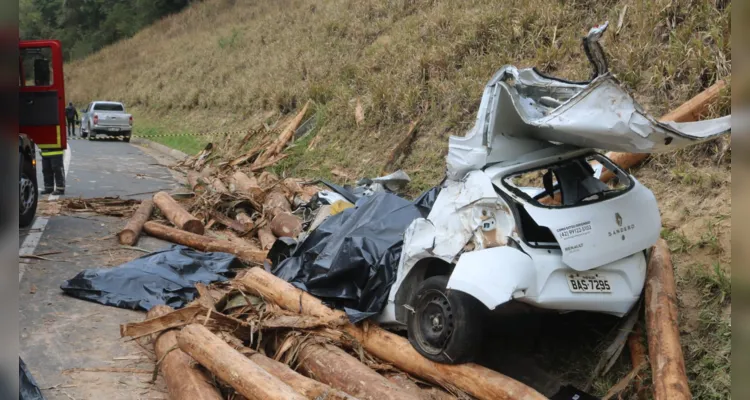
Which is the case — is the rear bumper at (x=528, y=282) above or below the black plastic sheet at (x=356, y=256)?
above

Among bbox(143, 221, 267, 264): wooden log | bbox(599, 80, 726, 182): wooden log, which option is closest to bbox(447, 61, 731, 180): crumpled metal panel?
bbox(599, 80, 726, 182): wooden log

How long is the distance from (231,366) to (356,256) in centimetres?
179

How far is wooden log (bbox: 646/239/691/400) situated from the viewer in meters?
4.30

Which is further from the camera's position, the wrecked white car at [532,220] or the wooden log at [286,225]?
the wooden log at [286,225]

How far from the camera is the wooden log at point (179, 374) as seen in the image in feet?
15.5

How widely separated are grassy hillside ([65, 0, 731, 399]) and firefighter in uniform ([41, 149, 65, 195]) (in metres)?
4.81

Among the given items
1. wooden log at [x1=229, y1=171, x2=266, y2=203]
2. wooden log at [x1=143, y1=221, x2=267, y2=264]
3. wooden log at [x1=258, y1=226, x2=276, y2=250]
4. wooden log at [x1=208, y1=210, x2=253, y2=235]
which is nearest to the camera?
wooden log at [x1=143, y1=221, x2=267, y2=264]

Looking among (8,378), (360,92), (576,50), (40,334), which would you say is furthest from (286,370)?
(360,92)

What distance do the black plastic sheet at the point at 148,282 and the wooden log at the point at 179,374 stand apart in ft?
3.89

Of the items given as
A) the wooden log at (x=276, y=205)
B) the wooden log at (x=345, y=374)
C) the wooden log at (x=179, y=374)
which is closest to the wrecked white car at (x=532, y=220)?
the wooden log at (x=345, y=374)

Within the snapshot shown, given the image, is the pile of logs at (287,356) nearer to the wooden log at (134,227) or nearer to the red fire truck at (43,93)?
the wooden log at (134,227)

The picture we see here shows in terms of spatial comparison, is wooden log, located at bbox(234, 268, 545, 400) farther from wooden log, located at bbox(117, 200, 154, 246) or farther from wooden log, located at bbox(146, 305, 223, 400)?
wooden log, located at bbox(117, 200, 154, 246)

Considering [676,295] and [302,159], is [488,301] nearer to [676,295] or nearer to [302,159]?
[676,295]

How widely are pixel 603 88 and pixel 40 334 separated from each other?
525 centimetres
